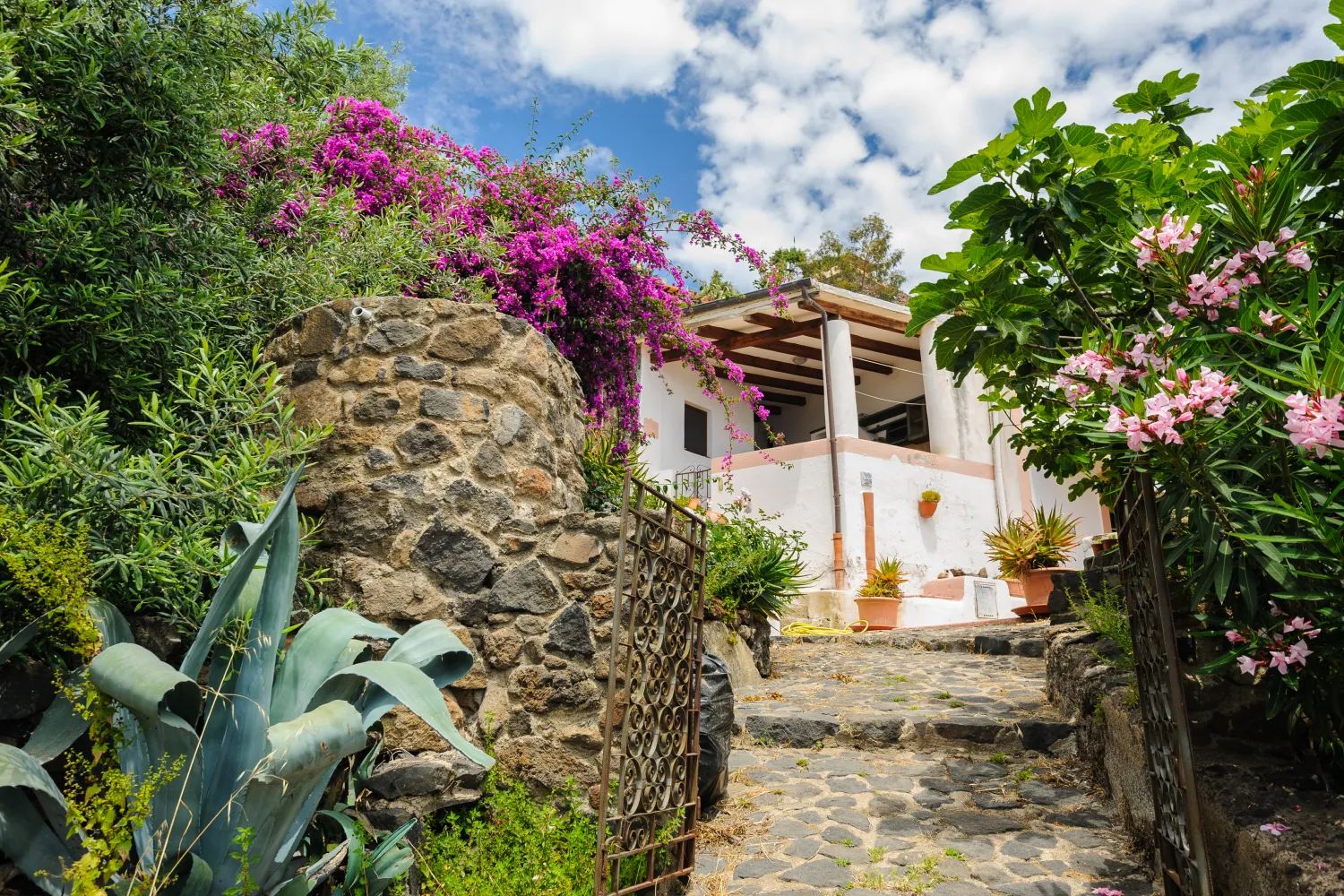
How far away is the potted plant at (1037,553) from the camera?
9.13m

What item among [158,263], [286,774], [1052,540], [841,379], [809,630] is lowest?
[286,774]

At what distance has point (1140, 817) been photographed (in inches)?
131

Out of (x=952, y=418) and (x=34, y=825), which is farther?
(x=952, y=418)

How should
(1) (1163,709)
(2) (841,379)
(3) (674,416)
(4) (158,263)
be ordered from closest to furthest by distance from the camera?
(1) (1163,709) → (4) (158,263) → (2) (841,379) → (3) (674,416)

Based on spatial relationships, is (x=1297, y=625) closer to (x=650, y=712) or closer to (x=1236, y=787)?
(x=1236, y=787)

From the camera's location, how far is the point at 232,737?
236 cm

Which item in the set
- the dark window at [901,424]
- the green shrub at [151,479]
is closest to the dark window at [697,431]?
the dark window at [901,424]

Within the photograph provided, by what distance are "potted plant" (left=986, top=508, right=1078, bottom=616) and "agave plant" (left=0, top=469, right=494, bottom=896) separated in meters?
8.01

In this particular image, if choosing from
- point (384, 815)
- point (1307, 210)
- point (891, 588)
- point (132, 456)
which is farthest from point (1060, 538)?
point (132, 456)

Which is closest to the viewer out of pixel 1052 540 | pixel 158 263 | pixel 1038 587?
pixel 158 263

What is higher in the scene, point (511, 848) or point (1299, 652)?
point (1299, 652)

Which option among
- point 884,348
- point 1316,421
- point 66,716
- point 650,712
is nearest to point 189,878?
point 66,716

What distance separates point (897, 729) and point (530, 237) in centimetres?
416

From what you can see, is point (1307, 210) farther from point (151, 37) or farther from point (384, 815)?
point (151, 37)
